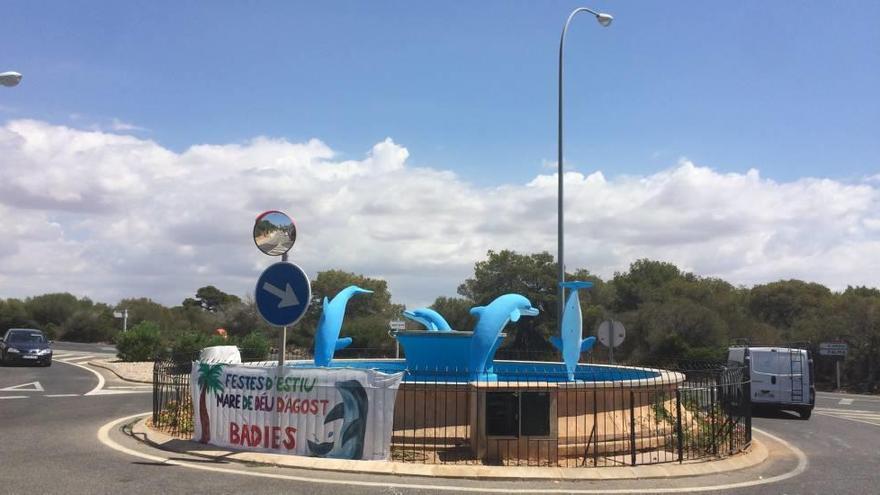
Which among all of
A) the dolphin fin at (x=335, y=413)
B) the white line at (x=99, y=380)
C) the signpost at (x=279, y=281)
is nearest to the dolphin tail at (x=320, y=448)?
the dolphin fin at (x=335, y=413)

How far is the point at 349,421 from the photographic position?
9688 millimetres

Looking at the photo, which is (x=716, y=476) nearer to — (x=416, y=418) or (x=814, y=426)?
(x=416, y=418)

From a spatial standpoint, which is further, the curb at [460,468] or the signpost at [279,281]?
the signpost at [279,281]

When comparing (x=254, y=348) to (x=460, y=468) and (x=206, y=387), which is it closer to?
(x=206, y=387)

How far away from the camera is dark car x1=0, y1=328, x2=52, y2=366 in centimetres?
2908

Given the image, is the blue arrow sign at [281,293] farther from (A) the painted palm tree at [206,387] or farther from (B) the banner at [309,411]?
(A) the painted palm tree at [206,387]

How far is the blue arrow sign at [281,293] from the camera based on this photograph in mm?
9508

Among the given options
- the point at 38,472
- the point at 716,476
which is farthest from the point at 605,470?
the point at 38,472

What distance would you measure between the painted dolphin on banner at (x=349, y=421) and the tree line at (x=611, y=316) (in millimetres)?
15657

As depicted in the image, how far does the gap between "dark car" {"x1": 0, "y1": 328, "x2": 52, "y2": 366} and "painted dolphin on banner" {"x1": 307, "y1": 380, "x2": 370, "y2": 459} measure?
2494cm

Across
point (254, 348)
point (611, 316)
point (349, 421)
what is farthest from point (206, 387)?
point (611, 316)

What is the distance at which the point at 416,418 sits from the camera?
11.1 meters

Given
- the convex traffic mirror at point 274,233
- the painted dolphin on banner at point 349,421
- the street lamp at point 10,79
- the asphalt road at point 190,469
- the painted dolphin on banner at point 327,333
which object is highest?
the street lamp at point 10,79

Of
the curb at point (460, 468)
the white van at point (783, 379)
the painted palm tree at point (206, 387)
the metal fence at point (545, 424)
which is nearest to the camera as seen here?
the curb at point (460, 468)
